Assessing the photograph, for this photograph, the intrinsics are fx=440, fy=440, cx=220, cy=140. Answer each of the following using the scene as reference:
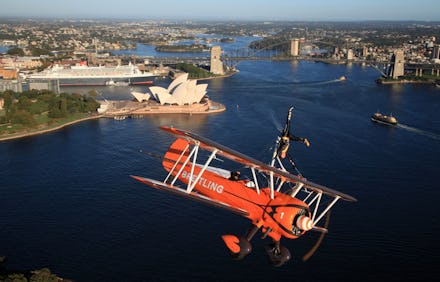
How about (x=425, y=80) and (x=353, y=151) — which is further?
(x=425, y=80)

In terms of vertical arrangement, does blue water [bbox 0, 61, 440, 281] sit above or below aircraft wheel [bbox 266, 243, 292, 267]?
below

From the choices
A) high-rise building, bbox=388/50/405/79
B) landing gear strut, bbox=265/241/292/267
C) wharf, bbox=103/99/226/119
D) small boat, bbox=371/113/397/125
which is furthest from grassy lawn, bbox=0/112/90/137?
high-rise building, bbox=388/50/405/79

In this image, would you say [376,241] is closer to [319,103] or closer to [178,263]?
[178,263]

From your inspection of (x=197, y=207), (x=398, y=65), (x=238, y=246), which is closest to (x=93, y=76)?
(x=197, y=207)

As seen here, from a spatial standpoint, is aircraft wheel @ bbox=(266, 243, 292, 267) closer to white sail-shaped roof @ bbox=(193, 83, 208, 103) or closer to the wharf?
the wharf

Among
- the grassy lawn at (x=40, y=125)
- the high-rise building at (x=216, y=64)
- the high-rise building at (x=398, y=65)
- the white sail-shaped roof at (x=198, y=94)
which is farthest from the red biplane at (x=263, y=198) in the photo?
the high-rise building at (x=398, y=65)

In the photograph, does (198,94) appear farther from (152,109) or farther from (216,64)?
(216,64)

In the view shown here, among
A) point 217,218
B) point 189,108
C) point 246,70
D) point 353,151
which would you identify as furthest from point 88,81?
point 217,218
